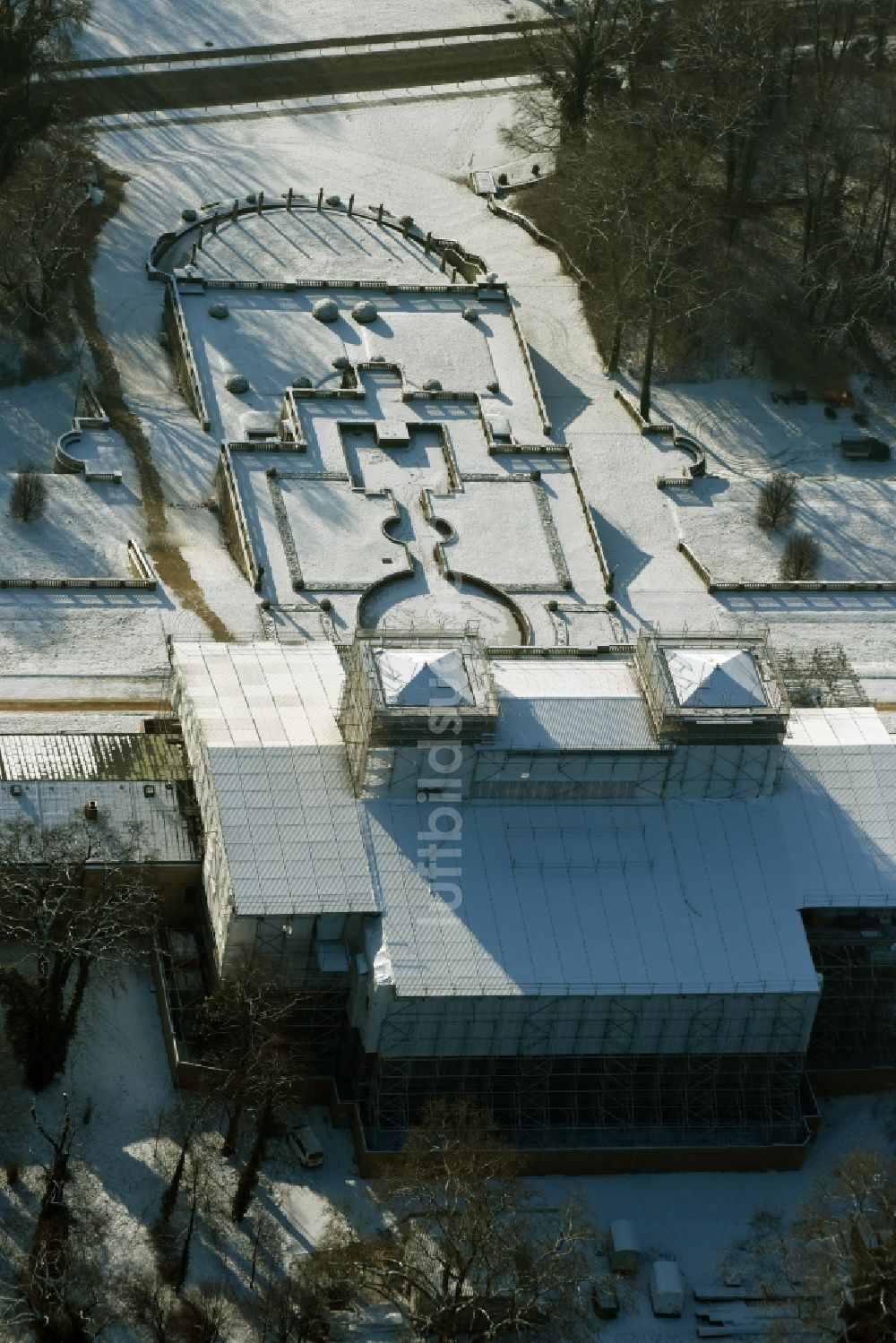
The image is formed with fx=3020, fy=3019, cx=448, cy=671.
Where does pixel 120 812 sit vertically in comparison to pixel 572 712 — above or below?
below

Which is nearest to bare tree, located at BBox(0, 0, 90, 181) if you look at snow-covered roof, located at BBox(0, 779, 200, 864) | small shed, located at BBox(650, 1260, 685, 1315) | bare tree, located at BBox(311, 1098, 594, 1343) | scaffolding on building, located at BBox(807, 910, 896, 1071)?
snow-covered roof, located at BBox(0, 779, 200, 864)

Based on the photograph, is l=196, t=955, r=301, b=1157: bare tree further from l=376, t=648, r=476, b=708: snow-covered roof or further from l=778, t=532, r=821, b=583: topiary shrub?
l=778, t=532, r=821, b=583: topiary shrub

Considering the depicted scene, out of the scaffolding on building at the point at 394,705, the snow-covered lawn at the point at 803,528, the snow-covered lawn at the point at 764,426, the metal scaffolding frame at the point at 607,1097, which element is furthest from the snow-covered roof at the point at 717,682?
the snow-covered lawn at the point at 764,426

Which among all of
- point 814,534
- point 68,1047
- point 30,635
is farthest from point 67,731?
point 814,534

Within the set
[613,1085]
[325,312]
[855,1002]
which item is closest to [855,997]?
[855,1002]

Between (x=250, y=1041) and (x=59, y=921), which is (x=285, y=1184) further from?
(x=59, y=921)
